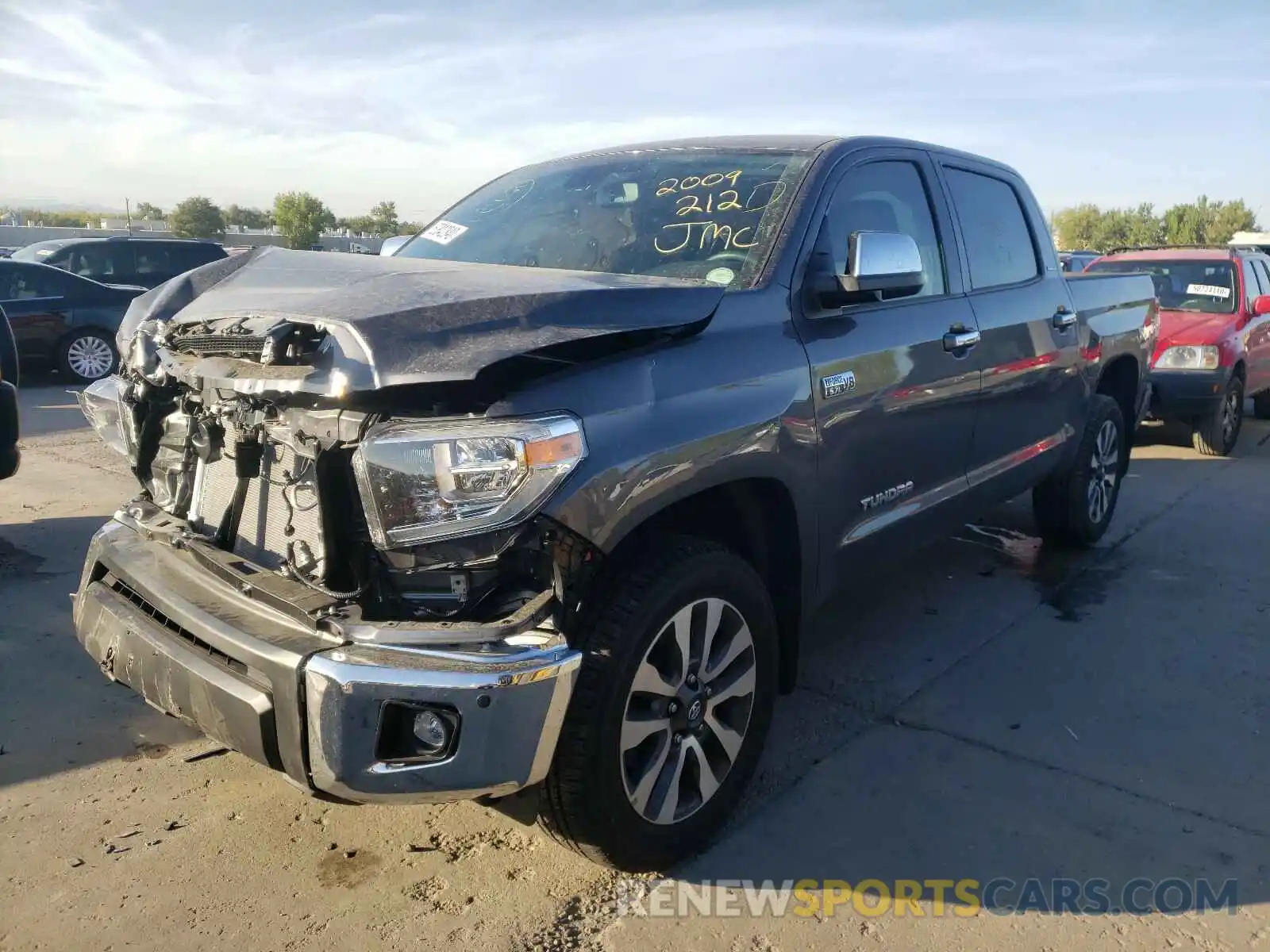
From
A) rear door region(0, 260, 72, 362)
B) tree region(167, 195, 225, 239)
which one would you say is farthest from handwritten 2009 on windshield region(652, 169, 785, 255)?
tree region(167, 195, 225, 239)

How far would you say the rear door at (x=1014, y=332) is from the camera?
4.16 m

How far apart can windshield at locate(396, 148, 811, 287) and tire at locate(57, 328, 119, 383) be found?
30.2ft

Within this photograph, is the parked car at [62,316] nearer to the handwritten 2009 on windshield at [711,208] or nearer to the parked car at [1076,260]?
the handwritten 2009 on windshield at [711,208]

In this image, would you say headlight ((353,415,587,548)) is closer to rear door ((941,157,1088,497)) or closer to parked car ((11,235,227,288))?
rear door ((941,157,1088,497))

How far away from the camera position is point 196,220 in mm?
45688

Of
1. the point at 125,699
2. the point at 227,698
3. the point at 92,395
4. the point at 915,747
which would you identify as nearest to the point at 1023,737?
the point at 915,747

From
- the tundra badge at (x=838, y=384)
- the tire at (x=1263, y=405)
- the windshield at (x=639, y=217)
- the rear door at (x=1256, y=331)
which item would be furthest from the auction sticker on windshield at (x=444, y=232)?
the tire at (x=1263, y=405)

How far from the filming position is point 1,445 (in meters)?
5.07

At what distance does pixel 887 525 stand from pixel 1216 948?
1526 mm

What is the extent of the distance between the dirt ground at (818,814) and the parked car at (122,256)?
1016cm

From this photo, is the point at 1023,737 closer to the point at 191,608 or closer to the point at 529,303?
the point at 529,303

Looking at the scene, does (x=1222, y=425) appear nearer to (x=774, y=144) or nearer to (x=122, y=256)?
(x=774, y=144)

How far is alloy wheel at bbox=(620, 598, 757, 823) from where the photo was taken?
258 centimetres

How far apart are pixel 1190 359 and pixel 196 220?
45.5 metres
